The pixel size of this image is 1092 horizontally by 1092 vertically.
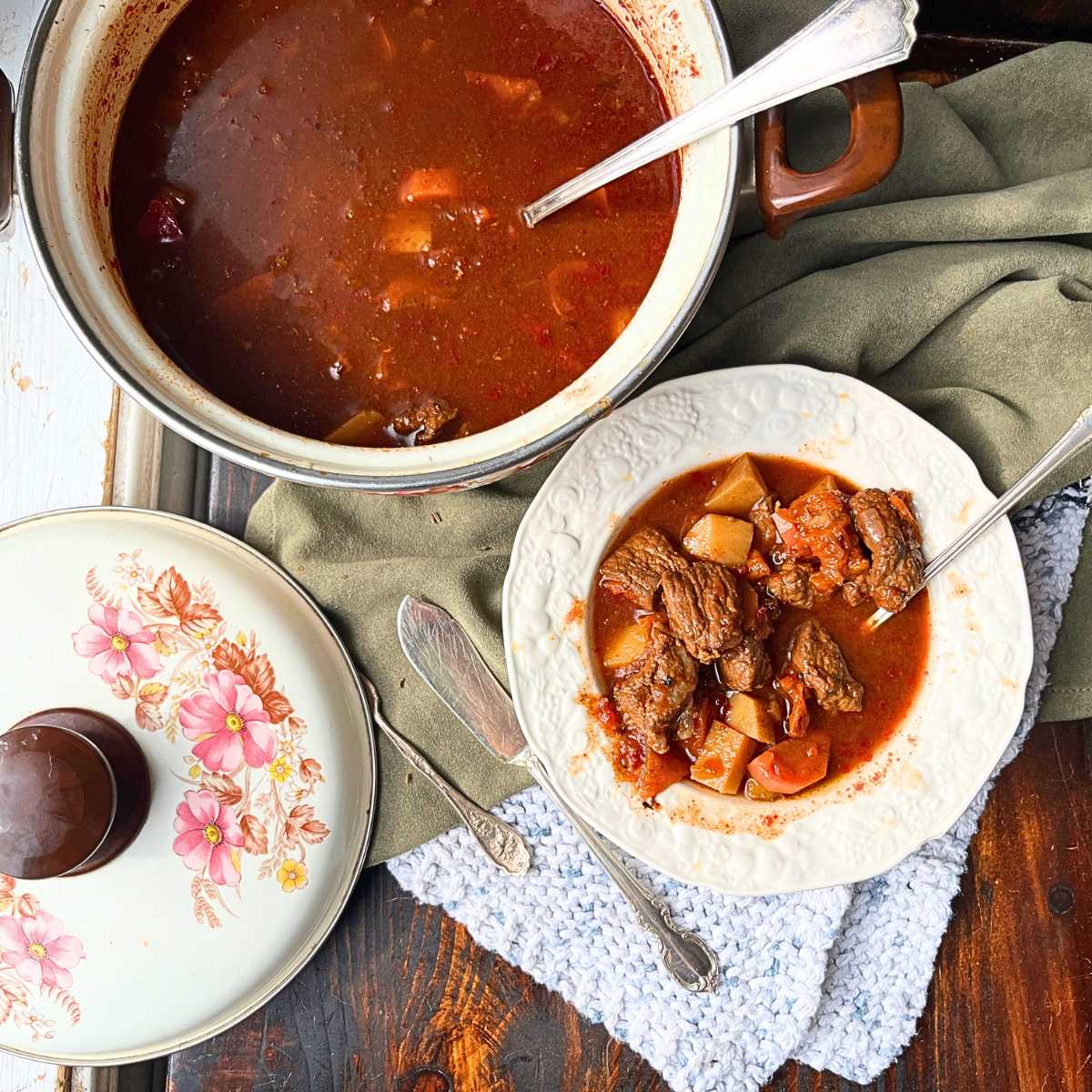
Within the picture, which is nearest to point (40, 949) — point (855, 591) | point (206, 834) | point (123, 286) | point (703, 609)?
point (206, 834)

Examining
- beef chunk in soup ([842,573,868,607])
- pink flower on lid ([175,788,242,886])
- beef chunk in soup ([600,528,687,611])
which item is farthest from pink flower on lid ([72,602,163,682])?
beef chunk in soup ([842,573,868,607])

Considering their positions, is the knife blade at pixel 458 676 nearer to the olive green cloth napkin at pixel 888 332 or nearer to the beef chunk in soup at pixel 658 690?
the olive green cloth napkin at pixel 888 332

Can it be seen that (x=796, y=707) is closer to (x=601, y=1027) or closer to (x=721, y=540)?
(x=721, y=540)

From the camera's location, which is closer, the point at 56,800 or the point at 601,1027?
the point at 56,800

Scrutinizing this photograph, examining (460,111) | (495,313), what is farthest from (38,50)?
(495,313)

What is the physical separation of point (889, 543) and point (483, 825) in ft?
2.77

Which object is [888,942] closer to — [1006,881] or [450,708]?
[1006,881]

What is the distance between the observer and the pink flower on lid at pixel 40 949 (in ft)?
5.60

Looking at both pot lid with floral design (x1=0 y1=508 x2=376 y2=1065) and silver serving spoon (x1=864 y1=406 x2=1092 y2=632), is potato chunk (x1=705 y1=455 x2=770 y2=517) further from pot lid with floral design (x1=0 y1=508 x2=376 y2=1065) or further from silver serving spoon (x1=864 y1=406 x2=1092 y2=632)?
pot lid with floral design (x1=0 y1=508 x2=376 y2=1065)

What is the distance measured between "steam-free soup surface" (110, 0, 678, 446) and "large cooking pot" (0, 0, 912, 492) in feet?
0.17

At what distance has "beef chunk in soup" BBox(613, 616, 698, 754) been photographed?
5.51 ft

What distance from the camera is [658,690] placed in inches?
66.3

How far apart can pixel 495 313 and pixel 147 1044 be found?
135 cm

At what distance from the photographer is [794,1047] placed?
178cm
